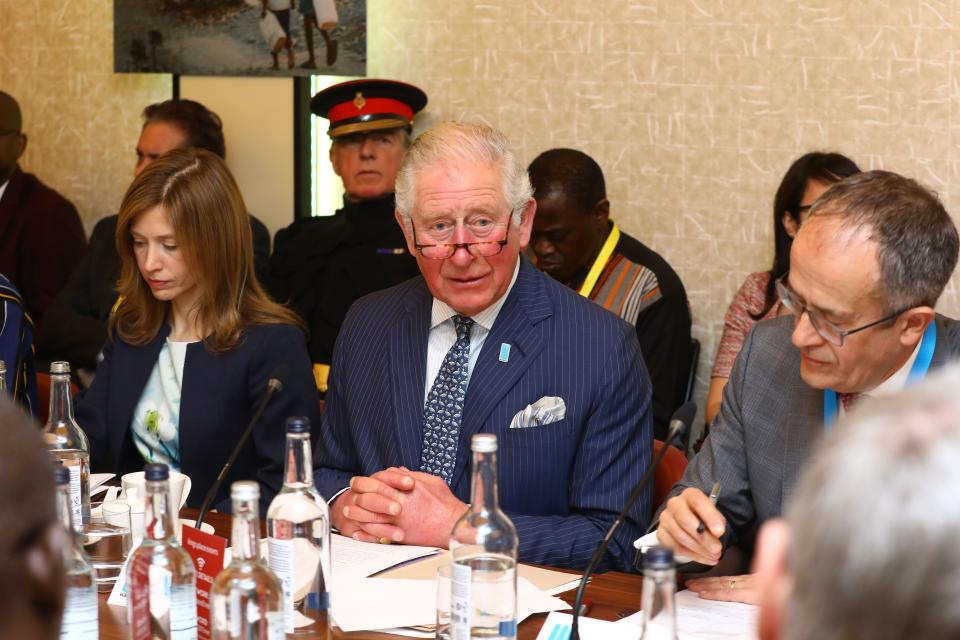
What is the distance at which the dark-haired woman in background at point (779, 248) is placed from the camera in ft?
11.3

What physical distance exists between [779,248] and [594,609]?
204cm

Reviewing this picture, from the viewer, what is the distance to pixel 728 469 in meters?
2.16

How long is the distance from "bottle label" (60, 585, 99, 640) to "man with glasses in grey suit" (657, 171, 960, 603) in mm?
857

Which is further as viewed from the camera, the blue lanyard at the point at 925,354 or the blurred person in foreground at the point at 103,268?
the blurred person in foreground at the point at 103,268

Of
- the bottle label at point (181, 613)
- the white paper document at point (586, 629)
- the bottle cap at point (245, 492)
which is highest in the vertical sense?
the bottle cap at point (245, 492)

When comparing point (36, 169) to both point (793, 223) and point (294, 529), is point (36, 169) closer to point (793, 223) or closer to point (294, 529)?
point (793, 223)

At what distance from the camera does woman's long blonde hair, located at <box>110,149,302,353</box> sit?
2822 millimetres

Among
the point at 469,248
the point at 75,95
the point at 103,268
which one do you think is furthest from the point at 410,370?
the point at 75,95

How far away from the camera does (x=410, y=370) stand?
2.41 m

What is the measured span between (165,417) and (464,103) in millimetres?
1816

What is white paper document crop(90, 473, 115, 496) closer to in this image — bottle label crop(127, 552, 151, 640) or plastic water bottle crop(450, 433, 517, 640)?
bottle label crop(127, 552, 151, 640)

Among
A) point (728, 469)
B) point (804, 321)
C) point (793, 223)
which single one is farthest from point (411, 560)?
point (793, 223)

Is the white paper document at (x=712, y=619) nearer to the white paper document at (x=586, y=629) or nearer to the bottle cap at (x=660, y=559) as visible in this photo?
the white paper document at (x=586, y=629)

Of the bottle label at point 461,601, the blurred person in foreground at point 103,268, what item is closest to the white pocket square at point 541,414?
the bottle label at point 461,601
